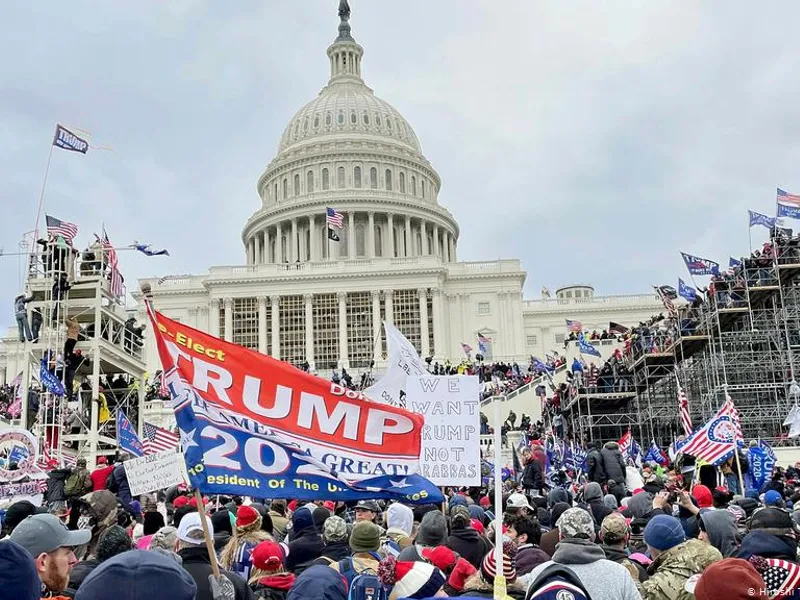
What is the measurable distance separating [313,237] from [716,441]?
68.6 m

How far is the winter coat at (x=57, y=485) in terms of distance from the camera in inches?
463

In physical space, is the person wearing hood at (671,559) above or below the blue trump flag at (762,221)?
below

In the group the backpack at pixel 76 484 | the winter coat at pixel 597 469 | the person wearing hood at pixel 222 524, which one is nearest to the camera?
the person wearing hood at pixel 222 524

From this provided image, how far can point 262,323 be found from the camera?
69.2 meters

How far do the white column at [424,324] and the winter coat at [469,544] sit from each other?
194 feet

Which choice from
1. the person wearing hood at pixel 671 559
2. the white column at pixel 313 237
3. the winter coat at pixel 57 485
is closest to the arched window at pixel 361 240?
the white column at pixel 313 237

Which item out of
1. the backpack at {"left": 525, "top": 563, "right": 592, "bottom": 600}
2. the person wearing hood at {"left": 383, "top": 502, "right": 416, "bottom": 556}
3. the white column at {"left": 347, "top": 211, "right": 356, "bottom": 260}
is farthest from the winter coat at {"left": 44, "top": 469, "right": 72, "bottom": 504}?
the white column at {"left": 347, "top": 211, "right": 356, "bottom": 260}

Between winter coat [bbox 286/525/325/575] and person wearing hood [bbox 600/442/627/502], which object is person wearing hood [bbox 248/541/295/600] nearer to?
winter coat [bbox 286/525/325/575]

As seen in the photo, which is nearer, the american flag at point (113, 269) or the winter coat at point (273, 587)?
the winter coat at point (273, 587)

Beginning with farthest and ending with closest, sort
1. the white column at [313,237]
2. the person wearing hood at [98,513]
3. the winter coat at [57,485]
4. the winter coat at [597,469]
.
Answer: the white column at [313,237]
the winter coat at [597,469]
the winter coat at [57,485]
the person wearing hood at [98,513]

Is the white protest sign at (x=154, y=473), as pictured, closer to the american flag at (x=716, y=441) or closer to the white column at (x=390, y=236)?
the american flag at (x=716, y=441)

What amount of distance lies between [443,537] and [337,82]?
97526 mm

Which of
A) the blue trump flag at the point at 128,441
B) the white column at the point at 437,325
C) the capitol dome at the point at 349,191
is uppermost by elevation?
the capitol dome at the point at 349,191

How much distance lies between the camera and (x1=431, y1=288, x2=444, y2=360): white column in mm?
67938
